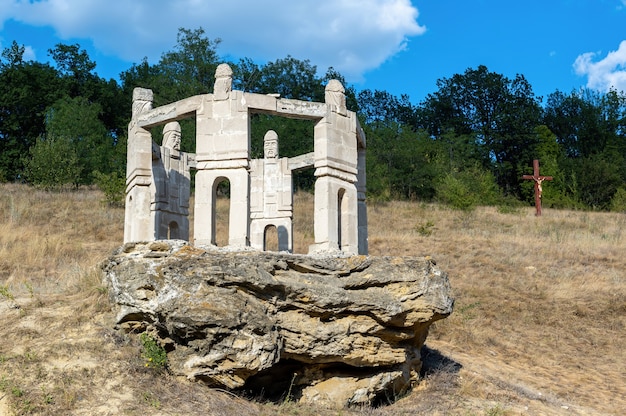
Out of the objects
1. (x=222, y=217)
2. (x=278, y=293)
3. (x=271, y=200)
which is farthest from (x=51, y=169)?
(x=278, y=293)

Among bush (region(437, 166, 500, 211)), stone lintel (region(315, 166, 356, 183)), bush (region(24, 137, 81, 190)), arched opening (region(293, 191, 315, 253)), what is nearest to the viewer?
stone lintel (region(315, 166, 356, 183))

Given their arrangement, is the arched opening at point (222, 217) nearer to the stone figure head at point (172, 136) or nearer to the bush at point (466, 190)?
the stone figure head at point (172, 136)

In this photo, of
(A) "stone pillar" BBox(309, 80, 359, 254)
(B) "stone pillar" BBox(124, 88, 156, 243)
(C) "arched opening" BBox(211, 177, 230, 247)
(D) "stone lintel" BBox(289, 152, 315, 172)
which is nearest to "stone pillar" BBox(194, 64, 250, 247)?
(A) "stone pillar" BBox(309, 80, 359, 254)

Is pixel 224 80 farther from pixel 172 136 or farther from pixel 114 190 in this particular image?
pixel 114 190

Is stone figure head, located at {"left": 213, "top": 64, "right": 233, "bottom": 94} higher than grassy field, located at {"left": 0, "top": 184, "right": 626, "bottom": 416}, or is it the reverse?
stone figure head, located at {"left": 213, "top": 64, "right": 233, "bottom": 94}

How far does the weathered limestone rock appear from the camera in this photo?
9.79m

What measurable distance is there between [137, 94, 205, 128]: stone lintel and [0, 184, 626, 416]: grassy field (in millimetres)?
3448

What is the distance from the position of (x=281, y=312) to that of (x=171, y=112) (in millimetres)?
5288

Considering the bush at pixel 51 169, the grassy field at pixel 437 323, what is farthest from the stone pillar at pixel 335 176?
the bush at pixel 51 169

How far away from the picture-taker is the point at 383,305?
34.4 ft

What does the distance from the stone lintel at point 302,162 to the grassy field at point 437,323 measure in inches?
223

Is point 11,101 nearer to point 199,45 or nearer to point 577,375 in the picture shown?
point 199,45

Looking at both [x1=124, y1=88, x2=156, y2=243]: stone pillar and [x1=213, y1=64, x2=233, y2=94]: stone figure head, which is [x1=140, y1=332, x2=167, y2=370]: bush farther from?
[x1=213, y1=64, x2=233, y2=94]: stone figure head

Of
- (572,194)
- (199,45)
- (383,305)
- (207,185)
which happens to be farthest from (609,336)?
(199,45)
